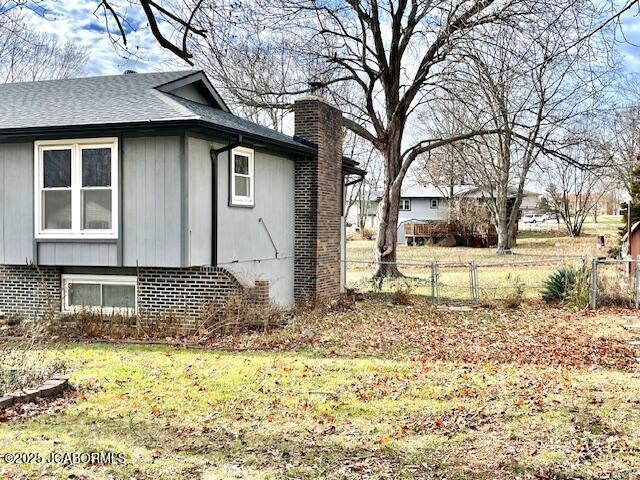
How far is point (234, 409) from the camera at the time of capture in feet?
21.8

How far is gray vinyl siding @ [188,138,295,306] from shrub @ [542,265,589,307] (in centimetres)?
635

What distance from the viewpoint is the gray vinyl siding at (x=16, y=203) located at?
41.2 feet

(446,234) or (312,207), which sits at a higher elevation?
(312,207)

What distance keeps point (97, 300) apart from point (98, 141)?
3149mm

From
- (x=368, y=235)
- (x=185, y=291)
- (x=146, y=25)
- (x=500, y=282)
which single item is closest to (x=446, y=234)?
(x=368, y=235)

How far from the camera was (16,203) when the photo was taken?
499 inches

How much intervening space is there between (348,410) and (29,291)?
9013 mm

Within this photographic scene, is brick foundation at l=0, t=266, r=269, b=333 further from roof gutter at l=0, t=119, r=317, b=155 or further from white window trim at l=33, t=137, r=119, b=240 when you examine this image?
roof gutter at l=0, t=119, r=317, b=155

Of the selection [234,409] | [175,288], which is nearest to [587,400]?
[234,409]

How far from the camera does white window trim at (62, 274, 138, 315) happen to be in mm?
12680

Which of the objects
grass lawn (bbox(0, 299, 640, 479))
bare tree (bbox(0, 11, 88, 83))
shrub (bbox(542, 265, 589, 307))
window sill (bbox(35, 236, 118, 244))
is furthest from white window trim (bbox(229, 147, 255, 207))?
bare tree (bbox(0, 11, 88, 83))

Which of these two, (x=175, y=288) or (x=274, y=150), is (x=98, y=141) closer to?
(x=175, y=288)

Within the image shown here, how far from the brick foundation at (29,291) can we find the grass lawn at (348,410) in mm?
2819

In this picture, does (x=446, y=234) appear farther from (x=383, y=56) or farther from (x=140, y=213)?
(x=140, y=213)
